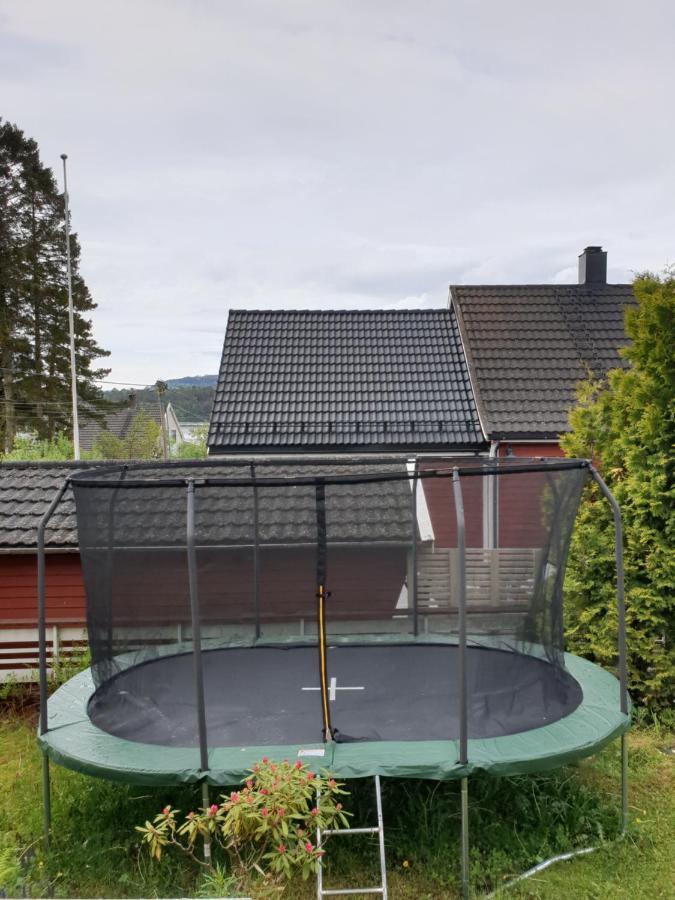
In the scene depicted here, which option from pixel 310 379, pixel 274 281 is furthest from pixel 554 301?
pixel 274 281

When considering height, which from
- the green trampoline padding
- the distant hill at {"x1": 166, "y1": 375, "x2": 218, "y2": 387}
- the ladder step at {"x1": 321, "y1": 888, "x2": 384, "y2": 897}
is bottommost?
the ladder step at {"x1": 321, "y1": 888, "x2": 384, "y2": 897}

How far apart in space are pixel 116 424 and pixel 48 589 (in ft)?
75.8

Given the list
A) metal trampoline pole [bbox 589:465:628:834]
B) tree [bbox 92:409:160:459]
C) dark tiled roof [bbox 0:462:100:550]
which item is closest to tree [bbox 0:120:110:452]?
tree [bbox 92:409:160:459]

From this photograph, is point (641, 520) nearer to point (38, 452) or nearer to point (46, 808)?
point (46, 808)

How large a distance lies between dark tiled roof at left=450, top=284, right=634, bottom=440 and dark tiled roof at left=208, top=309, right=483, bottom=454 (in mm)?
487

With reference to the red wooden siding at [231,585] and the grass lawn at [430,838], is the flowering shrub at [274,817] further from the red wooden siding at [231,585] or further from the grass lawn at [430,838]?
the red wooden siding at [231,585]

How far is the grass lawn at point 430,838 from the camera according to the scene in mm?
2805

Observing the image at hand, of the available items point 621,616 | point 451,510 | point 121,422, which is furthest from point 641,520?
point 121,422

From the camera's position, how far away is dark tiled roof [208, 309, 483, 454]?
9234 mm

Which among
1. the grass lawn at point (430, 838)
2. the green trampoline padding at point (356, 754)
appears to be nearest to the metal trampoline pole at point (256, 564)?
the green trampoline padding at point (356, 754)

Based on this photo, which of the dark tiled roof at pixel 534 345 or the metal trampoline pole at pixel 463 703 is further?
the dark tiled roof at pixel 534 345

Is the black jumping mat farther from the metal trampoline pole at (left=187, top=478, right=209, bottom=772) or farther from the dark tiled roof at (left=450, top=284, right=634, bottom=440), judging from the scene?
the dark tiled roof at (left=450, top=284, right=634, bottom=440)

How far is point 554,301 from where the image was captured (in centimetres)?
1058

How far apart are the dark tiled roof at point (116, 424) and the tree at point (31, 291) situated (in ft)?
9.06
